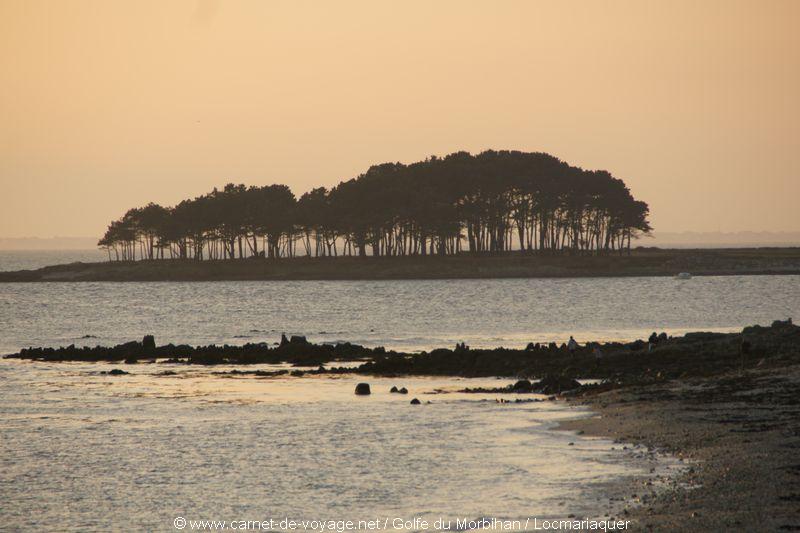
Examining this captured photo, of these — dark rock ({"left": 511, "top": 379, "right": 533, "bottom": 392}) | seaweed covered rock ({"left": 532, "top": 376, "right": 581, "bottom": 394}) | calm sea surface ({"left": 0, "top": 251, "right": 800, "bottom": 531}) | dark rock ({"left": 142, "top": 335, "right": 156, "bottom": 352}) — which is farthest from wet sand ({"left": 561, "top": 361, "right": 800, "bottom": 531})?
dark rock ({"left": 142, "top": 335, "right": 156, "bottom": 352})

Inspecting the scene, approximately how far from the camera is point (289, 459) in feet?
93.1

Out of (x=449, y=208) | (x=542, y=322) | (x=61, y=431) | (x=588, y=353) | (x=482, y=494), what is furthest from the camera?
(x=449, y=208)

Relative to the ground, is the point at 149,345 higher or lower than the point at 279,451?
higher

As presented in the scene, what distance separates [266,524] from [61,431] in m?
13.9

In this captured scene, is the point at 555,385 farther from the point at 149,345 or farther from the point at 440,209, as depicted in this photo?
the point at 440,209

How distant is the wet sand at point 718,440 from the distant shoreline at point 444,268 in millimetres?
127741

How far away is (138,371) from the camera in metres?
52.5

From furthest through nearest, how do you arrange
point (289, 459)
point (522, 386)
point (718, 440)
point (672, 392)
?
1. point (522, 386)
2. point (672, 392)
3. point (289, 459)
4. point (718, 440)

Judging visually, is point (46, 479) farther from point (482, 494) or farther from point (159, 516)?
point (482, 494)

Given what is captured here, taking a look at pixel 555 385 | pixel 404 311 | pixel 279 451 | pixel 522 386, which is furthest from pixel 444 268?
pixel 279 451

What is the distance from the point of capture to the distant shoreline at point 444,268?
16650cm

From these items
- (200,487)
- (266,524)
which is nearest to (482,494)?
(266,524)

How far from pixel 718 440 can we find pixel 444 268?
143m

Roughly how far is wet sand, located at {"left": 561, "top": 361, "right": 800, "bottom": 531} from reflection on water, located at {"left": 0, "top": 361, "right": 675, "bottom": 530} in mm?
1132
